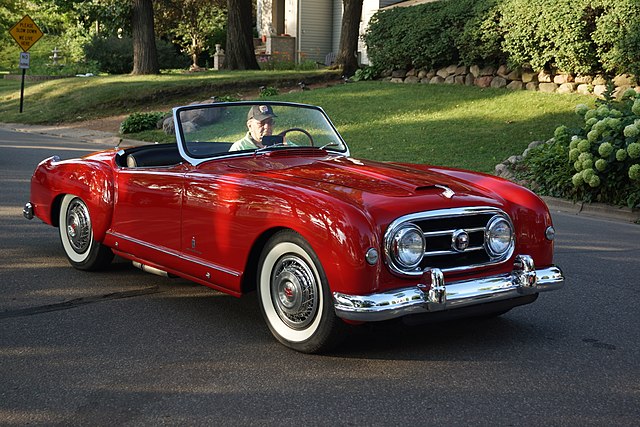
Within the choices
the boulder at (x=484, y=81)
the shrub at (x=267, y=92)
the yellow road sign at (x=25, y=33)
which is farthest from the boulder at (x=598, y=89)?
the yellow road sign at (x=25, y=33)

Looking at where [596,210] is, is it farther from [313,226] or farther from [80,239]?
[313,226]

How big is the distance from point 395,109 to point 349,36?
8.83m

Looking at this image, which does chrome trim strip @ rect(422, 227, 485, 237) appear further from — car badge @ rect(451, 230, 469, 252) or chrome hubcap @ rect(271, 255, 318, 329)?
chrome hubcap @ rect(271, 255, 318, 329)

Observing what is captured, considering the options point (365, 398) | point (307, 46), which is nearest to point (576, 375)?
point (365, 398)

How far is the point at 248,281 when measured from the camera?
5395 millimetres

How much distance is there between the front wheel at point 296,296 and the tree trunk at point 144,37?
2717cm

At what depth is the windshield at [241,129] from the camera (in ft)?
20.4

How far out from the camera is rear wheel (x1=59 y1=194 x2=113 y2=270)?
6930 mm

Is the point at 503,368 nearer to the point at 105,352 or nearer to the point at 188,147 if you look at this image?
the point at 105,352

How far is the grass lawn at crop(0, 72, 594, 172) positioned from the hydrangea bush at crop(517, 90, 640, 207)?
97.2 inches

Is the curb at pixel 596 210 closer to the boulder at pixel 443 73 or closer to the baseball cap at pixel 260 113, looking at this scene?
the baseball cap at pixel 260 113

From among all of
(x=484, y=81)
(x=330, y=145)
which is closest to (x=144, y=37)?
(x=484, y=81)

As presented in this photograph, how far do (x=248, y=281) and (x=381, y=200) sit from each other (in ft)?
3.59

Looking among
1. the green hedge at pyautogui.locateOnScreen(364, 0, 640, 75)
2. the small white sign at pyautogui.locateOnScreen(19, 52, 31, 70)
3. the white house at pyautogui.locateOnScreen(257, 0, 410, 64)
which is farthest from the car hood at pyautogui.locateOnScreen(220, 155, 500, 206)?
the white house at pyautogui.locateOnScreen(257, 0, 410, 64)
